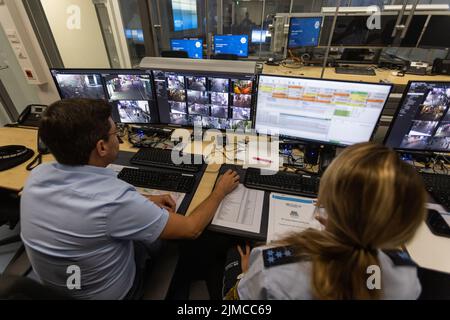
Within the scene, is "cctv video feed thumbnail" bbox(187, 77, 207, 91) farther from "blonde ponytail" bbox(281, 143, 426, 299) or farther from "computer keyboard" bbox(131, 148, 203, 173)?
"blonde ponytail" bbox(281, 143, 426, 299)

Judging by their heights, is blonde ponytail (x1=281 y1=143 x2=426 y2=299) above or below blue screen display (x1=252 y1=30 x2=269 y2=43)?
below

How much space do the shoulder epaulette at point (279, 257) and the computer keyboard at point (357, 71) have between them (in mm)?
2741

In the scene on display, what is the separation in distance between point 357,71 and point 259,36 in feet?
8.19

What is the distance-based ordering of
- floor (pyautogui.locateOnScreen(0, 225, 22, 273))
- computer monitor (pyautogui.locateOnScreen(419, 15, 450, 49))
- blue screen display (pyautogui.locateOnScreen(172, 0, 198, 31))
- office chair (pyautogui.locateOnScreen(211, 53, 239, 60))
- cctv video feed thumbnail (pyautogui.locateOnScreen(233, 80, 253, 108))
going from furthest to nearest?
blue screen display (pyautogui.locateOnScreen(172, 0, 198, 31)) → office chair (pyautogui.locateOnScreen(211, 53, 239, 60)) → computer monitor (pyautogui.locateOnScreen(419, 15, 450, 49)) → floor (pyautogui.locateOnScreen(0, 225, 22, 273)) → cctv video feed thumbnail (pyautogui.locateOnScreen(233, 80, 253, 108))

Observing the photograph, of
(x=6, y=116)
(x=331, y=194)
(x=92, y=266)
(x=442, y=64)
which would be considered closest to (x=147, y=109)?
(x=92, y=266)

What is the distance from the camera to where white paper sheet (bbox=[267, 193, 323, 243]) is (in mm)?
961

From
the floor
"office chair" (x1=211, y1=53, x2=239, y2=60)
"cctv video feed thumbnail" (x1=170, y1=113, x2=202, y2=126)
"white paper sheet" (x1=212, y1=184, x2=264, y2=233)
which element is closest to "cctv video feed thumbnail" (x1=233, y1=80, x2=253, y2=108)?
"cctv video feed thumbnail" (x1=170, y1=113, x2=202, y2=126)

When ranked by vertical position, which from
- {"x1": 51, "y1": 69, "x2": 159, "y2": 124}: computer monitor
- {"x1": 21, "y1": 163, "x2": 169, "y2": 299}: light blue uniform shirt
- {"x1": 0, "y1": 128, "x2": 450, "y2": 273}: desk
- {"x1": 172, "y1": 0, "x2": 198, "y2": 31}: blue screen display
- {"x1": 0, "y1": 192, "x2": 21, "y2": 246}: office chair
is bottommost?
{"x1": 0, "y1": 192, "x2": 21, "y2": 246}: office chair

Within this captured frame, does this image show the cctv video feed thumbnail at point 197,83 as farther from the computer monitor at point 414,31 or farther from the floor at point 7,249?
the computer monitor at point 414,31

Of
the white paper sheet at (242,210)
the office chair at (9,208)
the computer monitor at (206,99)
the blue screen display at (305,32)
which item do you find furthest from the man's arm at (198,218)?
the blue screen display at (305,32)

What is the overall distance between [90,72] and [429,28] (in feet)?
11.5

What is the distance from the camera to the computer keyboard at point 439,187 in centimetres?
106

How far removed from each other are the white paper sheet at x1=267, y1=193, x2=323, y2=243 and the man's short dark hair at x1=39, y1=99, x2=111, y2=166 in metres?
0.78

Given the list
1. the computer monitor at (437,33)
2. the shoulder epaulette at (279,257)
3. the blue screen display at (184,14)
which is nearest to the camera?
the shoulder epaulette at (279,257)
